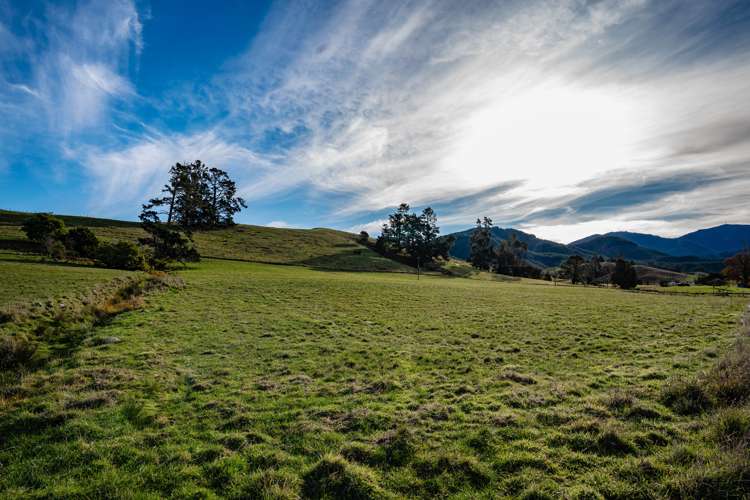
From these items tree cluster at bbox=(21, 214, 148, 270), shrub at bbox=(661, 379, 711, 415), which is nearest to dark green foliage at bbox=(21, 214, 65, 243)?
tree cluster at bbox=(21, 214, 148, 270)

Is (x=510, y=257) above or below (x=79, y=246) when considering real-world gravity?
below

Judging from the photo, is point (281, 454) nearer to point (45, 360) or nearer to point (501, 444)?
point (501, 444)

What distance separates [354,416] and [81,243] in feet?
191

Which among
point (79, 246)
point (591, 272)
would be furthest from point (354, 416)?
point (591, 272)

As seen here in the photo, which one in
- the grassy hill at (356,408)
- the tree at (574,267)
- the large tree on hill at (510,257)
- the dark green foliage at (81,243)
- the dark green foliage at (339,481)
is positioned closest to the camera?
the dark green foliage at (339,481)

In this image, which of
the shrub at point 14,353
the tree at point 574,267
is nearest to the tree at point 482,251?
the tree at point 574,267

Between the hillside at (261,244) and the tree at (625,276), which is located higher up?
the hillside at (261,244)

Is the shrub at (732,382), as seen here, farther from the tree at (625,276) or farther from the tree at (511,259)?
the tree at (511,259)

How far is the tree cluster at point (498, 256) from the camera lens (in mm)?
118812

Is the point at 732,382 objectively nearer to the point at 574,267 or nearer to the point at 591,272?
the point at 574,267

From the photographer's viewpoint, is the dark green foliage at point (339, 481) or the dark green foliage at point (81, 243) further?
the dark green foliage at point (81, 243)

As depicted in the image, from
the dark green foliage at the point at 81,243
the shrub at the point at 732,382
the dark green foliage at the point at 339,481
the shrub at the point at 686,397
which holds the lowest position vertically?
the dark green foliage at the point at 339,481

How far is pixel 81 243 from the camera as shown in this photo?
155 feet

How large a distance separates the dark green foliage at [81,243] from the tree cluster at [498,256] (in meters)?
110
